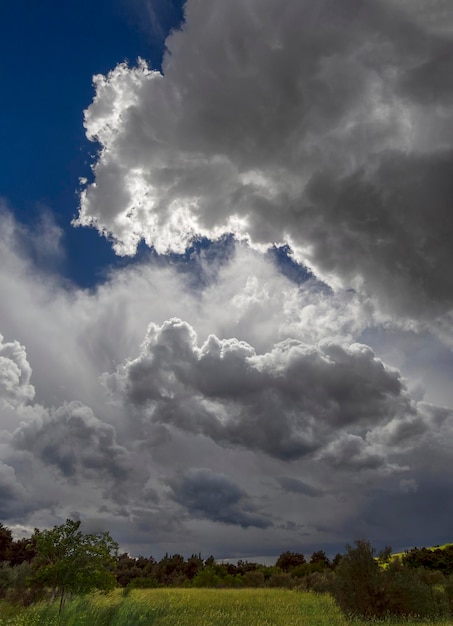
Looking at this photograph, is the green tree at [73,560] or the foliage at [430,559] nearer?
the green tree at [73,560]

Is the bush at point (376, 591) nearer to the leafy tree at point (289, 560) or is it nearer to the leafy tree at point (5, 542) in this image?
the leafy tree at point (289, 560)

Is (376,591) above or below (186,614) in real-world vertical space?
above

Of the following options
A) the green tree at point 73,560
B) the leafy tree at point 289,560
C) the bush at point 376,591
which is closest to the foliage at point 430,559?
the leafy tree at point 289,560

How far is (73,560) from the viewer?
95.7 feet

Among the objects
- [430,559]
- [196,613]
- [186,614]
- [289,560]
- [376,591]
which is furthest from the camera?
[289,560]

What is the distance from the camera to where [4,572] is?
4481 cm

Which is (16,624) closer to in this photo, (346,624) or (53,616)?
(53,616)

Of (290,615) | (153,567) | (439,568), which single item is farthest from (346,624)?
(153,567)

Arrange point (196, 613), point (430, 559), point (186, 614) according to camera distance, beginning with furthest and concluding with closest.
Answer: point (430, 559) < point (196, 613) < point (186, 614)

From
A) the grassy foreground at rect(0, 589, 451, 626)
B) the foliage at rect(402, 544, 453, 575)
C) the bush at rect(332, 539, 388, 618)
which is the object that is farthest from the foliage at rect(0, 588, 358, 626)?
the foliage at rect(402, 544, 453, 575)

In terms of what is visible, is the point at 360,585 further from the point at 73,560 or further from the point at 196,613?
the point at 73,560

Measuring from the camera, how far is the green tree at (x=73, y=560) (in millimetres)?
28609

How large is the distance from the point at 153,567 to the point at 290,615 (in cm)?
7129

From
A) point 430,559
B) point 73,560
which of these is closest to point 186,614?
point 73,560
